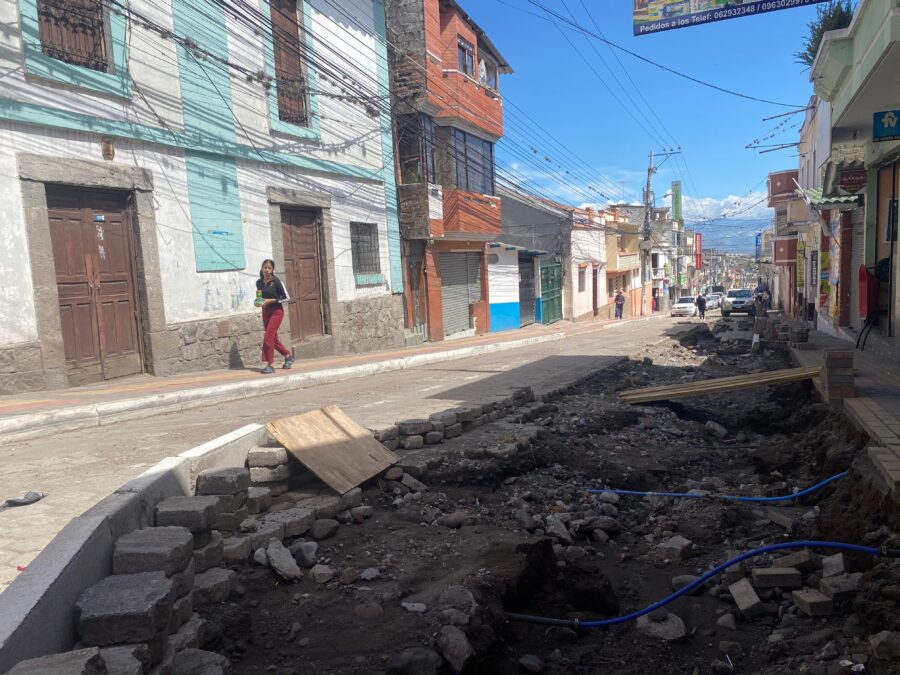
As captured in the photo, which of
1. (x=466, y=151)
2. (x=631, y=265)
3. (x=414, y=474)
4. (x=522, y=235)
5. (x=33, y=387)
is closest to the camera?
(x=414, y=474)

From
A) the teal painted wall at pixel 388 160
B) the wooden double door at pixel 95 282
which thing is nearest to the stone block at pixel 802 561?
the wooden double door at pixel 95 282

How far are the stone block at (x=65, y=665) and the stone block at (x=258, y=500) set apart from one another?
2235mm

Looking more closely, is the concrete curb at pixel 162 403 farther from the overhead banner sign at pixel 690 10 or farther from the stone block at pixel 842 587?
the overhead banner sign at pixel 690 10

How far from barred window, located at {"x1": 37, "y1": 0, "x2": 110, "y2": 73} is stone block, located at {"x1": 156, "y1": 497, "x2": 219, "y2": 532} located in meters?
6.94

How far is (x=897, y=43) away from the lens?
618 cm

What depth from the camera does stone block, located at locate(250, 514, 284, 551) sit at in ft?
13.1

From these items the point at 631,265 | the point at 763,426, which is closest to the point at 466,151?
the point at 763,426

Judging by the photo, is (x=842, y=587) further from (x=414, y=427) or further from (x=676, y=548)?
(x=414, y=427)

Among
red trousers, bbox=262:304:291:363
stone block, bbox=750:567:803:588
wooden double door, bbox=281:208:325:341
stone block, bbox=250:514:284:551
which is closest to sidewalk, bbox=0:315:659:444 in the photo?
red trousers, bbox=262:304:291:363

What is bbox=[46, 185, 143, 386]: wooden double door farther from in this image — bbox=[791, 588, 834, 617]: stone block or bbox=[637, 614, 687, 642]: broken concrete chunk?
bbox=[791, 588, 834, 617]: stone block

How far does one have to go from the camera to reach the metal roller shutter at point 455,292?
20234 millimetres

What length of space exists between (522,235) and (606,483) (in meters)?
25.8

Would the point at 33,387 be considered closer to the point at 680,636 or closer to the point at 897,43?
the point at 680,636

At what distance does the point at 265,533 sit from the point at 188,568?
766mm
